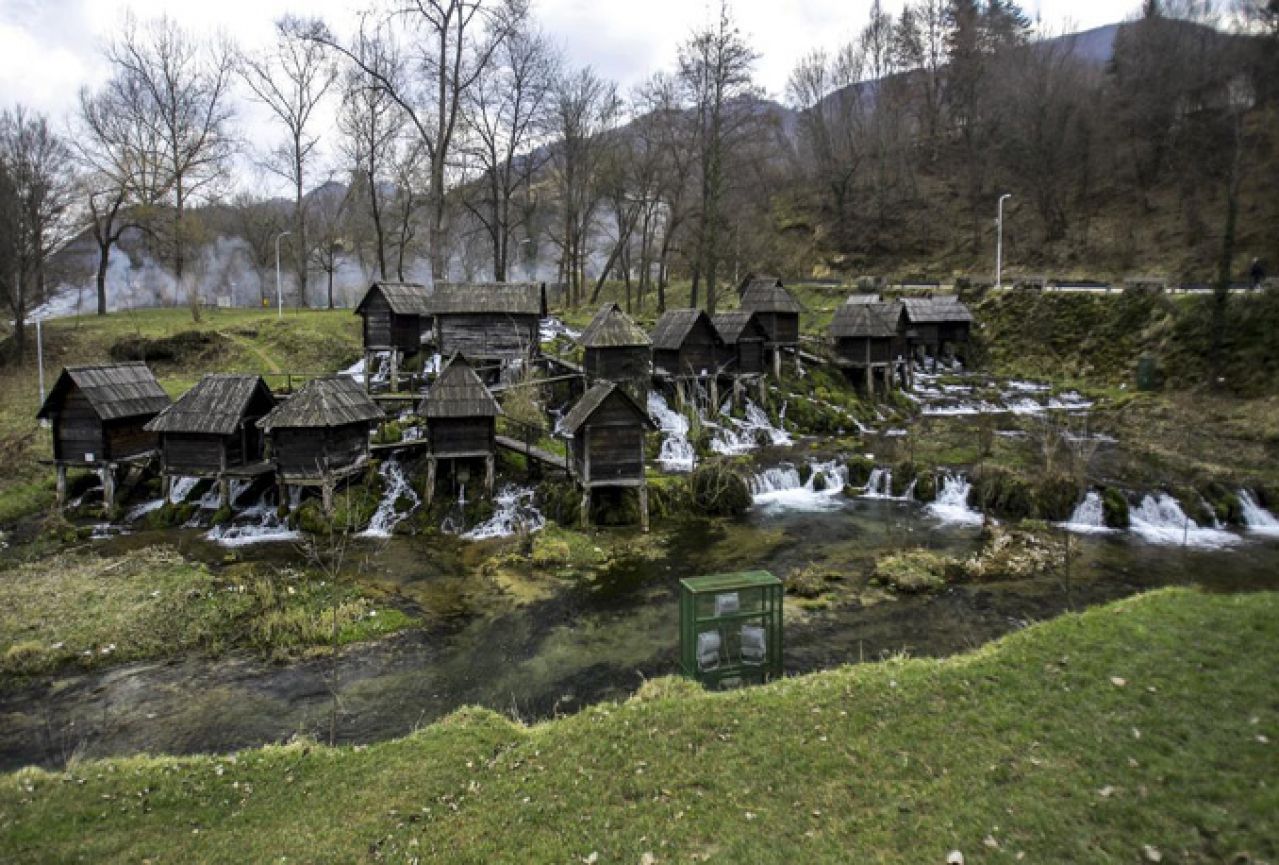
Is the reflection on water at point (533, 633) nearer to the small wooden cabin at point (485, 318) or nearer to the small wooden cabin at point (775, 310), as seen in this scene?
the small wooden cabin at point (485, 318)

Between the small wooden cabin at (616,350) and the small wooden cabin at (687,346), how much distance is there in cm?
197

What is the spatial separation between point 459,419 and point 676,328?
1092 cm

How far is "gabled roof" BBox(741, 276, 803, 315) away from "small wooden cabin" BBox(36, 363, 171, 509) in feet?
77.5

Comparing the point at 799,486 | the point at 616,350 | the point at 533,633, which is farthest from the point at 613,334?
the point at 533,633

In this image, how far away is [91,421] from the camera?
21.5 m

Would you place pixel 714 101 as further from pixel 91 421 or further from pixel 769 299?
pixel 91 421

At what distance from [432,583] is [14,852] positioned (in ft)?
32.9

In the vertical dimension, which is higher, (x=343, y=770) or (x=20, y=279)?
(x=20, y=279)

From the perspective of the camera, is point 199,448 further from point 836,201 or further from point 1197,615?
point 836,201

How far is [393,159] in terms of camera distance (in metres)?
45.3

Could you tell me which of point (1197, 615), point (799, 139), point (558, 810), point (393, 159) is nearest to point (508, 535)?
point (558, 810)

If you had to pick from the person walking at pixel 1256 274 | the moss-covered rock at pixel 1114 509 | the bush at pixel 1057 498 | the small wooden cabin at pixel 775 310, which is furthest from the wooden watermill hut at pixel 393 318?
the person walking at pixel 1256 274

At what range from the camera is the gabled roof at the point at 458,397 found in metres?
21.4

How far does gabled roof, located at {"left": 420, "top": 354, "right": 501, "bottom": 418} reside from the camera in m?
21.4
